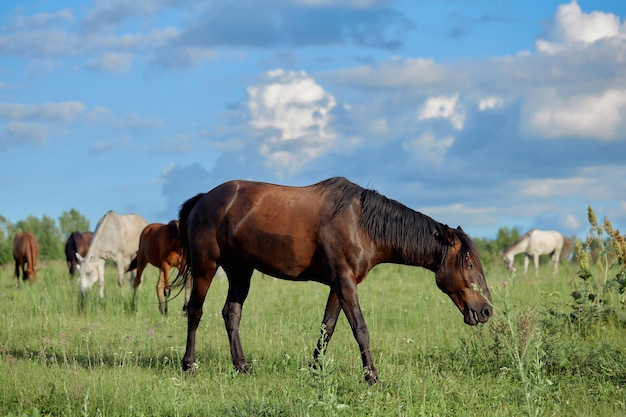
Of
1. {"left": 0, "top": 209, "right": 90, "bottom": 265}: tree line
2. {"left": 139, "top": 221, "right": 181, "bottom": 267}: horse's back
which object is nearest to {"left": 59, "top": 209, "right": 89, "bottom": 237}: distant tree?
{"left": 0, "top": 209, "right": 90, "bottom": 265}: tree line

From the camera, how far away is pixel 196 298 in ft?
26.4

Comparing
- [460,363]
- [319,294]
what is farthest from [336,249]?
[319,294]

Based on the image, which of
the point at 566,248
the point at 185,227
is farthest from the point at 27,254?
the point at 566,248

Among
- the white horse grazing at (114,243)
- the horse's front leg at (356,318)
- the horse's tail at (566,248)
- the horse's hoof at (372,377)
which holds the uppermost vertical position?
the horse's tail at (566,248)

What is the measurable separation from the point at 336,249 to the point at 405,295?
7.21 m

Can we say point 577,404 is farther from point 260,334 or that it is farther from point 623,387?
point 260,334

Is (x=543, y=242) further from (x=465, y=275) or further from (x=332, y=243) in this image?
(x=332, y=243)

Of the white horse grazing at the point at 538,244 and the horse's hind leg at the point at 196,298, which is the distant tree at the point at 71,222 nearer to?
the white horse grazing at the point at 538,244

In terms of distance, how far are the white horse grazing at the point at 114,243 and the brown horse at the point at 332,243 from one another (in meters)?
8.28

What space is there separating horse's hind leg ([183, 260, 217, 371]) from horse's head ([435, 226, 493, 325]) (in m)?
2.61

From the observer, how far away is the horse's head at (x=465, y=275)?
23.7 ft

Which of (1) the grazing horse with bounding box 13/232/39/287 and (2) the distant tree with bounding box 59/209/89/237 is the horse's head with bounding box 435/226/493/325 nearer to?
(1) the grazing horse with bounding box 13/232/39/287

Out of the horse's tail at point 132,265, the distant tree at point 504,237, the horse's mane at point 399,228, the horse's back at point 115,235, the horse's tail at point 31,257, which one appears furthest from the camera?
the distant tree at point 504,237

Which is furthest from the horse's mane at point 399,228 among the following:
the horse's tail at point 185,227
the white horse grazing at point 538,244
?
the white horse grazing at point 538,244
